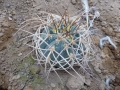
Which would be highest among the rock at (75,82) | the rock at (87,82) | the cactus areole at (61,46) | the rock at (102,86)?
the cactus areole at (61,46)

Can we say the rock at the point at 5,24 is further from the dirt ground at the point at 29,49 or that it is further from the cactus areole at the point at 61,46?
the cactus areole at the point at 61,46

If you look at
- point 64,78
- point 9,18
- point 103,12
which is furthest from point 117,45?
point 9,18

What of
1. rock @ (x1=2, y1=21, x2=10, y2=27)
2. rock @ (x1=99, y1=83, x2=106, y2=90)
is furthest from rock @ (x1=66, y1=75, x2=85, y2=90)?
rock @ (x1=2, y1=21, x2=10, y2=27)

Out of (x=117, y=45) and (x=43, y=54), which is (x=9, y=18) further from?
(x=117, y=45)

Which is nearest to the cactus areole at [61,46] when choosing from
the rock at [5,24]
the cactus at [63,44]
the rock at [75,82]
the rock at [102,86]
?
the cactus at [63,44]

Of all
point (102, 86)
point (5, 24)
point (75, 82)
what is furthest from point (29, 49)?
point (102, 86)

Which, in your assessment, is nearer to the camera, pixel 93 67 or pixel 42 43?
pixel 42 43

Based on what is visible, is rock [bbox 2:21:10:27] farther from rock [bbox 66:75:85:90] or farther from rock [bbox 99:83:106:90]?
rock [bbox 99:83:106:90]
